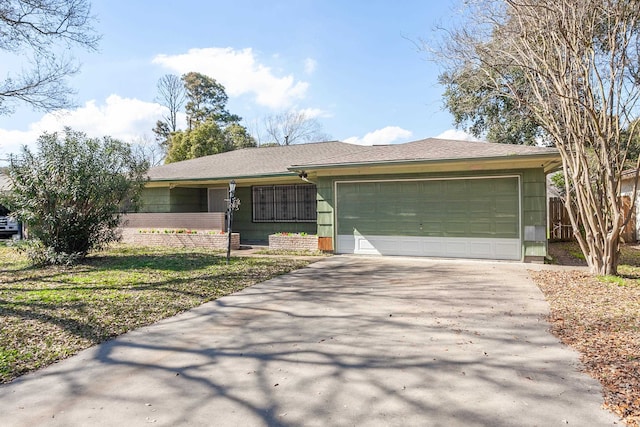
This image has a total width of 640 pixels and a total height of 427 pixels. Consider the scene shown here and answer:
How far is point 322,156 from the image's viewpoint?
13.2m

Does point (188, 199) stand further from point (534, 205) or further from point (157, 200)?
point (534, 205)

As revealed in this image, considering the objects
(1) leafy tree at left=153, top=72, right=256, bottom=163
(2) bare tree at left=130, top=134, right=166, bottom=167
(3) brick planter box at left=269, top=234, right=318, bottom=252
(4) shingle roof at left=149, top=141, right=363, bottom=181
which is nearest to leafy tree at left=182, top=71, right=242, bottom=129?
(1) leafy tree at left=153, top=72, right=256, bottom=163

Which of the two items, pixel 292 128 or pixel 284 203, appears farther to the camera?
pixel 292 128

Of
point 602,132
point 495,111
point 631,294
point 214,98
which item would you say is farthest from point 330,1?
point 214,98

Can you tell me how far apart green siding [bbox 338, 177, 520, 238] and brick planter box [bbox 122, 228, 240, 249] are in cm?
392

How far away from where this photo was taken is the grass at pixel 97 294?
4.00 meters

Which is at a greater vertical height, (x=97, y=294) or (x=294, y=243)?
(x=294, y=243)

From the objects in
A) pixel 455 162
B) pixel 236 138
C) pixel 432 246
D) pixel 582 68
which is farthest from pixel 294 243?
pixel 236 138

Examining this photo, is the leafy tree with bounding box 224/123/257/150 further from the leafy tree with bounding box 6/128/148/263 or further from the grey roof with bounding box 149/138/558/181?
the leafy tree with bounding box 6/128/148/263

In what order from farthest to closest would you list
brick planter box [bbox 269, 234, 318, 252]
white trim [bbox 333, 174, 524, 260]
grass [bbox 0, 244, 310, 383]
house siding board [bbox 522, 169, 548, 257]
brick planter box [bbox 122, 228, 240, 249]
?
brick planter box [bbox 122, 228, 240, 249] → brick planter box [bbox 269, 234, 318, 252] → white trim [bbox 333, 174, 524, 260] → house siding board [bbox 522, 169, 548, 257] → grass [bbox 0, 244, 310, 383]

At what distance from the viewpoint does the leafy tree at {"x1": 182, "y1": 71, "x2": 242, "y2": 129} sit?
119ft

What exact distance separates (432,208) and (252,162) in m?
7.62

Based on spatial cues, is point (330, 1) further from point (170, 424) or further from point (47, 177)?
point (170, 424)

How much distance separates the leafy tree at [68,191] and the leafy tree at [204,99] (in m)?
28.3
